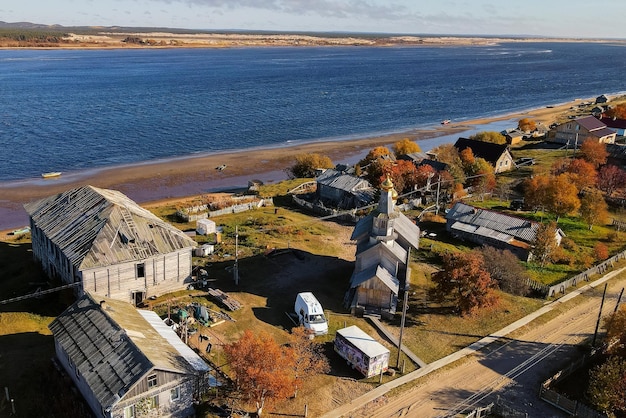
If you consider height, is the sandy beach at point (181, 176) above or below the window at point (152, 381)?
below

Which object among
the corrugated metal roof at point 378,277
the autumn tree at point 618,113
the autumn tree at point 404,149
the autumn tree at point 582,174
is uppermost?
the autumn tree at point 618,113

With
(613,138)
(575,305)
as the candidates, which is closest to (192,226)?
(575,305)

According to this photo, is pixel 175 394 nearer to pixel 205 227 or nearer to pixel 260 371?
pixel 260 371

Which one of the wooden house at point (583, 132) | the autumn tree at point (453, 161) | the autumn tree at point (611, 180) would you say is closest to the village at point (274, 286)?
the autumn tree at point (611, 180)

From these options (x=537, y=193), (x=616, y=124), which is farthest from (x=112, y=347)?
(x=616, y=124)

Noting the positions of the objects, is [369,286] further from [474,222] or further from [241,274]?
[474,222]

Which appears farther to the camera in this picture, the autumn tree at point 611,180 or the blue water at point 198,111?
the blue water at point 198,111

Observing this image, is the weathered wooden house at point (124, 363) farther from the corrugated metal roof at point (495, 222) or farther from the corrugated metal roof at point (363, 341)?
the corrugated metal roof at point (495, 222)
